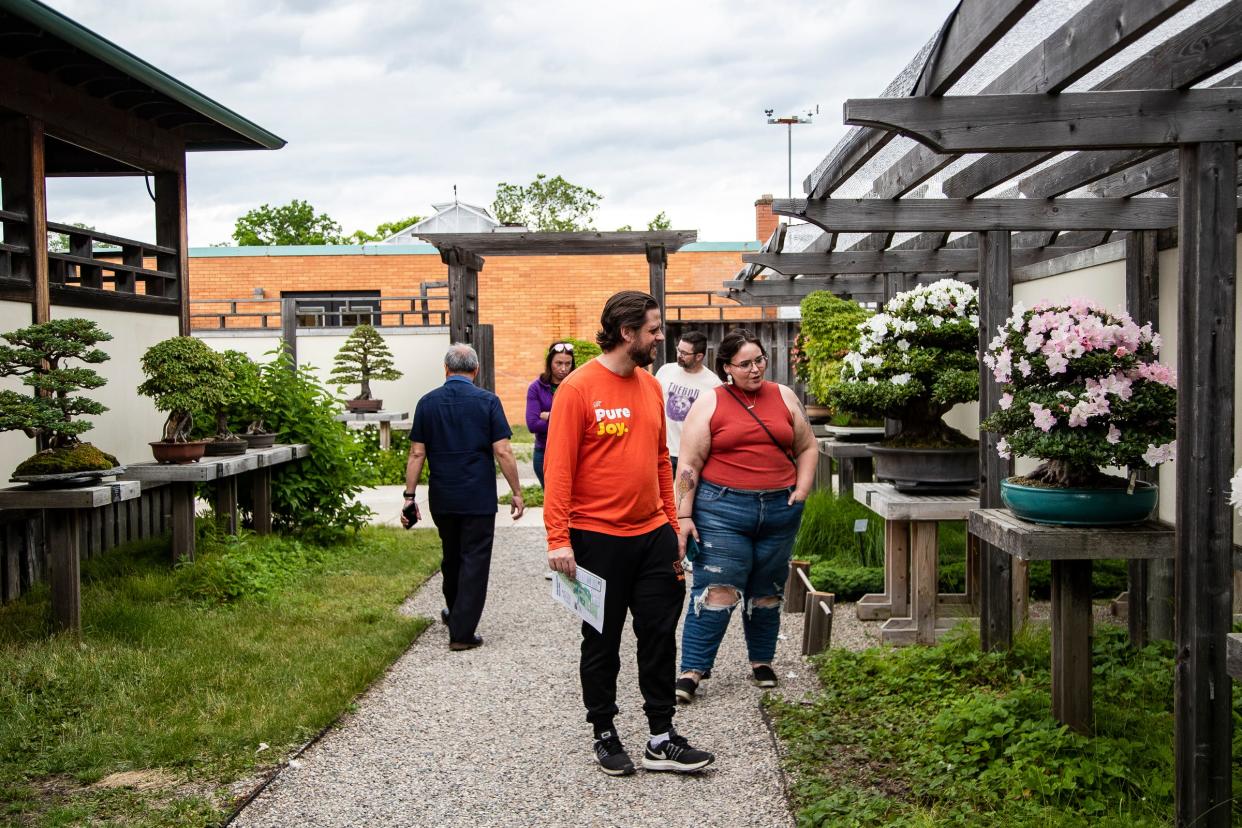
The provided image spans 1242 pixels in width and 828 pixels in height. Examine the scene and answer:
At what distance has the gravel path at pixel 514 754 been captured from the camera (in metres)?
4.44

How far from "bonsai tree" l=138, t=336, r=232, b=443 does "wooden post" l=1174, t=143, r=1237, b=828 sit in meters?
6.68

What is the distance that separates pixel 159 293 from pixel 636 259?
18.6 meters

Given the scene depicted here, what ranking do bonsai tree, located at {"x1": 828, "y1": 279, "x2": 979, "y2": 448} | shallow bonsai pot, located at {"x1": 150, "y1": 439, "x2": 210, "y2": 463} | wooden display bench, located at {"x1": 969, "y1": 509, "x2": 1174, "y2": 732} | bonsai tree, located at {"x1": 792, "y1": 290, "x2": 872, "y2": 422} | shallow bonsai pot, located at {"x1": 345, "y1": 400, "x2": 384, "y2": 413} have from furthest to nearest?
shallow bonsai pot, located at {"x1": 345, "y1": 400, "x2": 384, "y2": 413}, bonsai tree, located at {"x1": 792, "y1": 290, "x2": 872, "y2": 422}, shallow bonsai pot, located at {"x1": 150, "y1": 439, "x2": 210, "y2": 463}, bonsai tree, located at {"x1": 828, "y1": 279, "x2": 979, "y2": 448}, wooden display bench, located at {"x1": 969, "y1": 509, "x2": 1174, "y2": 732}

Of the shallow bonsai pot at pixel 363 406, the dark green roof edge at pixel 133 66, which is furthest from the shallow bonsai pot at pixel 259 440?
the shallow bonsai pot at pixel 363 406

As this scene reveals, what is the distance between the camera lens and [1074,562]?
4918 mm

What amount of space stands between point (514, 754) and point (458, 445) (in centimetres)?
246

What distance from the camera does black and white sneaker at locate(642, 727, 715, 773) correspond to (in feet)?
15.8

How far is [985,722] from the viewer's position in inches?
193

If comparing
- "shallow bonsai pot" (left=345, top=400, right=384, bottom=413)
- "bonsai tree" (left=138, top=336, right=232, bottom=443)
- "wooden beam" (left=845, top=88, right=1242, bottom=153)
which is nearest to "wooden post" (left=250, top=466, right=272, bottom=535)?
"bonsai tree" (left=138, top=336, right=232, bottom=443)

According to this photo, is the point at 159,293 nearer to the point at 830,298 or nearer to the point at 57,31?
the point at 57,31

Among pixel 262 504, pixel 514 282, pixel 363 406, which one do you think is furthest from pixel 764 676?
pixel 514 282

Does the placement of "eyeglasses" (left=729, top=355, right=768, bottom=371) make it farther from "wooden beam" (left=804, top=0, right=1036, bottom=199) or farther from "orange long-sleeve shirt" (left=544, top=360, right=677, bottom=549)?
"wooden beam" (left=804, top=0, right=1036, bottom=199)

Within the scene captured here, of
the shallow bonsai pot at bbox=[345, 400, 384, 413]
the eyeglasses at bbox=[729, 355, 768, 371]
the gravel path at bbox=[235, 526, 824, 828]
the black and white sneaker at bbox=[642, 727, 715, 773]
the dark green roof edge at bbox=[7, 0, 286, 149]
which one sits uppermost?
the dark green roof edge at bbox=[7, 0, 286, 149]

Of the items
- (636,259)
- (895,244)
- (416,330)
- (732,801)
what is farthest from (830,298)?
(636,259)
